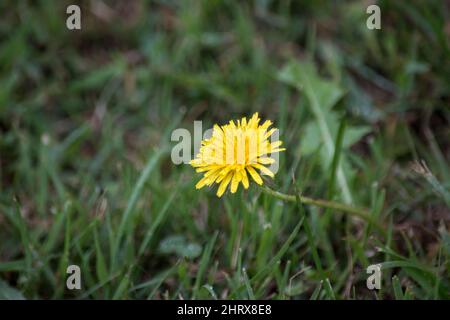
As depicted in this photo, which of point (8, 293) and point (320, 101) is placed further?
point (320, 101)

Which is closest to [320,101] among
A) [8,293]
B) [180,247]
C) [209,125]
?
[209,125]

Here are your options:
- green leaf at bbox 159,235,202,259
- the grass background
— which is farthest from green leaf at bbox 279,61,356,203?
green leaf at bbox 159,235,202,259

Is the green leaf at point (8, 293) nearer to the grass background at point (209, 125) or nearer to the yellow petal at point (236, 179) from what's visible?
the grass background at point (209, 125)

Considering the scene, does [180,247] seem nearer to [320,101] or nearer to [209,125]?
[209,125]

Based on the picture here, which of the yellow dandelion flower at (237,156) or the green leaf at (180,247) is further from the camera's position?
the green leaf at (180,247)

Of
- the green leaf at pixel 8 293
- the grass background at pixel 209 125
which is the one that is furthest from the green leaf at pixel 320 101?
the green leaf at pixel 8 293

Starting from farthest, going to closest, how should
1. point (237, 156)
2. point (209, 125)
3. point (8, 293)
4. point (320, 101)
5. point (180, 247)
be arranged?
point (209, 125), point (320, 101), point (180, 247), point (8, 293), point (237, 156)

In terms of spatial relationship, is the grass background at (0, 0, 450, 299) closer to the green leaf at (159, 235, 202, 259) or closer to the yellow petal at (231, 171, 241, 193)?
the green leaf at (159, 235, 202, 259)
